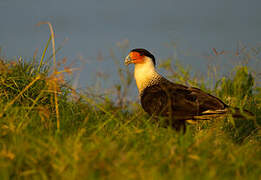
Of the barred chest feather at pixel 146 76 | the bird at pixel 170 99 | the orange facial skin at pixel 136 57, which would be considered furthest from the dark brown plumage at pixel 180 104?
the orange facial skin at pixel 136 57

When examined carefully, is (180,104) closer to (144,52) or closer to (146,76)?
(146,76)

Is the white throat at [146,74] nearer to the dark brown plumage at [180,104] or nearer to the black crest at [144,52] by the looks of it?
the black crest at [144,52]

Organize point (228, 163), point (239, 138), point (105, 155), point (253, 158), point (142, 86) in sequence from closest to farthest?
point (105, 155)
point (228, 163)
point (253, 158)
point (239, 138)
point (142, 86)

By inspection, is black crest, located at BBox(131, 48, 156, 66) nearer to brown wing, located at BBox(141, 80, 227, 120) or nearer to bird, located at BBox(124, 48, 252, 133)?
bird, located at BBox(124, 48, 252, 133)

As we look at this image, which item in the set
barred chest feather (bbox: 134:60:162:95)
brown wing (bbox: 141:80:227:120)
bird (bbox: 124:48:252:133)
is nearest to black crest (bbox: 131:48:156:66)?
bird (bbox: 124:48:252:133)

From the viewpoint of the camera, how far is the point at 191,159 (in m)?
2.79

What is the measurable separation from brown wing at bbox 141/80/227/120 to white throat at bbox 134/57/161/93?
32 centimetres

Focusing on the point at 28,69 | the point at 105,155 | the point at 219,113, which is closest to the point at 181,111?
the point at 219,113

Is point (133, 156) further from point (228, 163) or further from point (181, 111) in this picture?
point (181, 111)

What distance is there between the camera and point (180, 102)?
4.45m

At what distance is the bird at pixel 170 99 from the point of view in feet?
14.4

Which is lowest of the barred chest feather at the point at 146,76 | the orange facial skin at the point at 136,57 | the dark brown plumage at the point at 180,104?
the dark brown plumage at the point at 180,104

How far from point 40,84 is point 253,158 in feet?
10.1

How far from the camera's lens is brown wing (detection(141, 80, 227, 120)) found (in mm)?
4391
